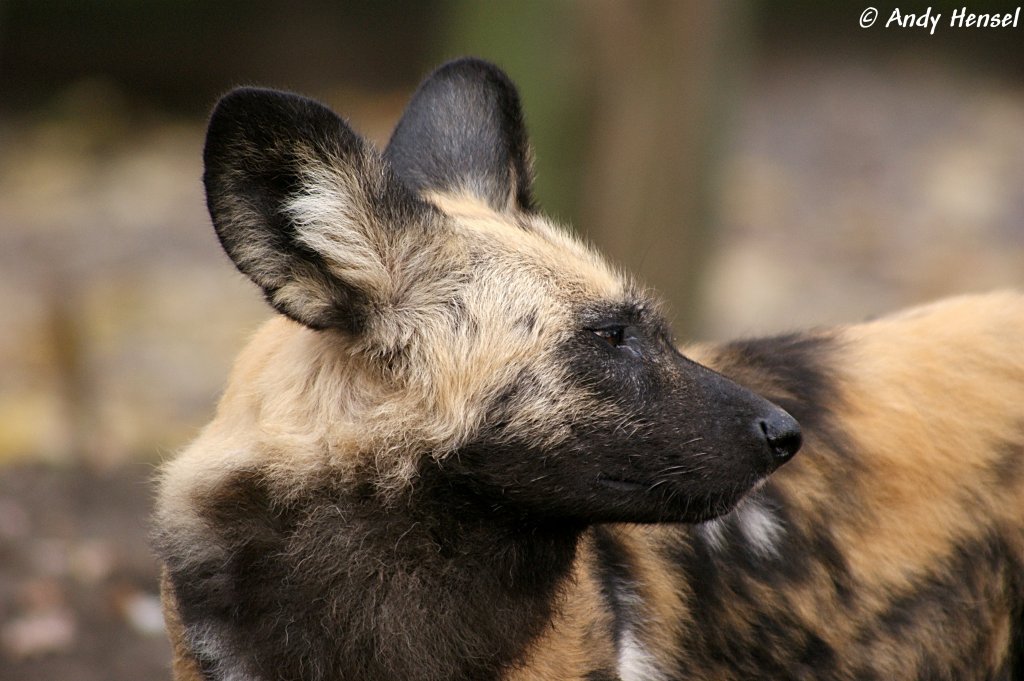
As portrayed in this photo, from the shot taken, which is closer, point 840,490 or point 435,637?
point 435,637

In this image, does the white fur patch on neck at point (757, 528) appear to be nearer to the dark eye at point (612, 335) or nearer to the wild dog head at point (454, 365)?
the wild dog head at point (454, 365)

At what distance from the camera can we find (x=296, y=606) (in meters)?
3.34

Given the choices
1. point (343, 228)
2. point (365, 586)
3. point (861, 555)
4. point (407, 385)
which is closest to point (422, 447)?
point (407, 385)

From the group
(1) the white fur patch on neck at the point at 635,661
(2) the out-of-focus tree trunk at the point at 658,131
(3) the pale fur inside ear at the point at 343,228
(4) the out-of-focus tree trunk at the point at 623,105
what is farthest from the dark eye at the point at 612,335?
(2) the out-of-focus tree trunk at the point at 658,131

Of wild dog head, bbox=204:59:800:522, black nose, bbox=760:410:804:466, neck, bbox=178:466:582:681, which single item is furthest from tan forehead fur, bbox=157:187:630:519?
black nose, bbox=760:410:804:466

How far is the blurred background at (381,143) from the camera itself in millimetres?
6781

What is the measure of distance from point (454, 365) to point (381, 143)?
28.9 ft

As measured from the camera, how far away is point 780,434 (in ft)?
11.3

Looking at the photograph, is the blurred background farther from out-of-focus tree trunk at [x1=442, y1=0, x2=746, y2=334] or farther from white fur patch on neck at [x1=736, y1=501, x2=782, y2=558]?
white fur patch on neck at [x1=736, y1=501, x2=782, y2=558]

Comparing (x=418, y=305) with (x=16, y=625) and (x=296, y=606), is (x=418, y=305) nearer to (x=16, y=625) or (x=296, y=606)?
(x=296, y=606)

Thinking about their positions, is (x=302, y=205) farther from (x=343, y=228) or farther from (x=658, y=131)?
(x=658, y=131)

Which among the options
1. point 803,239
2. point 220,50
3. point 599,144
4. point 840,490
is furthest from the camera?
point 220,50

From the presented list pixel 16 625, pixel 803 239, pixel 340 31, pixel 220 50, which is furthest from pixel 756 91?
pixel 16 625

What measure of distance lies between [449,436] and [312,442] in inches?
13.9
